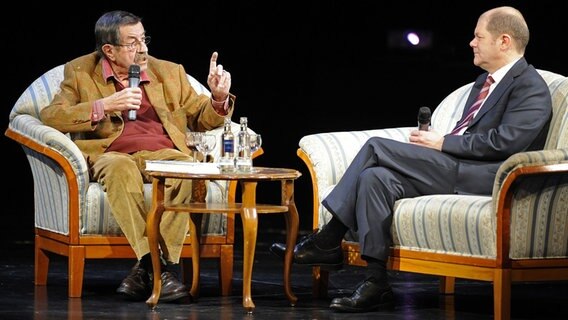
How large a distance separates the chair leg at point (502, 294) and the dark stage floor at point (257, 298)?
0.32 meters

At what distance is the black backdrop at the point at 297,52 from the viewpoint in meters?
8.07

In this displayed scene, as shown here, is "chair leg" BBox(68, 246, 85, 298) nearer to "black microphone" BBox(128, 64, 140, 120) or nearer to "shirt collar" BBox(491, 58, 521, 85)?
"black microphone" BBox(128, 64, 140, 120)

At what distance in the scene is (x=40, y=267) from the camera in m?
5.38

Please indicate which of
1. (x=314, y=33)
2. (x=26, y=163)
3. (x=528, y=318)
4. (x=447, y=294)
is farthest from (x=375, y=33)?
(x=528, y=318)

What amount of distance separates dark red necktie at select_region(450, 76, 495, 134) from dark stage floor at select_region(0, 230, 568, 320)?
728 millimetres

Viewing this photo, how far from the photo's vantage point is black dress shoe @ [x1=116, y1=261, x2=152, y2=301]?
16.2 ft

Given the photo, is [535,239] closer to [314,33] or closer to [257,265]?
[257,265]

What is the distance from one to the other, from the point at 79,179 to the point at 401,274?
1.70 metres

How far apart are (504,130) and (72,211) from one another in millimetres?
1773

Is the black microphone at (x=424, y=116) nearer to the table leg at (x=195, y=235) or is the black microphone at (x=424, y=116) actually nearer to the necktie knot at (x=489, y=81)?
the necktie knot at (x=489, y=81)

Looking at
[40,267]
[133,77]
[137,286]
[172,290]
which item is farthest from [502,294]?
[40,267]

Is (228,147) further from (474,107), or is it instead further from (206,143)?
(474,107)

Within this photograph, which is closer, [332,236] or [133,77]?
[332,236]

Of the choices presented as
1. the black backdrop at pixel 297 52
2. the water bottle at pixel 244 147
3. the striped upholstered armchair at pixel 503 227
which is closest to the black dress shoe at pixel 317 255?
the striped upholstered armchair at pixel 503 227
